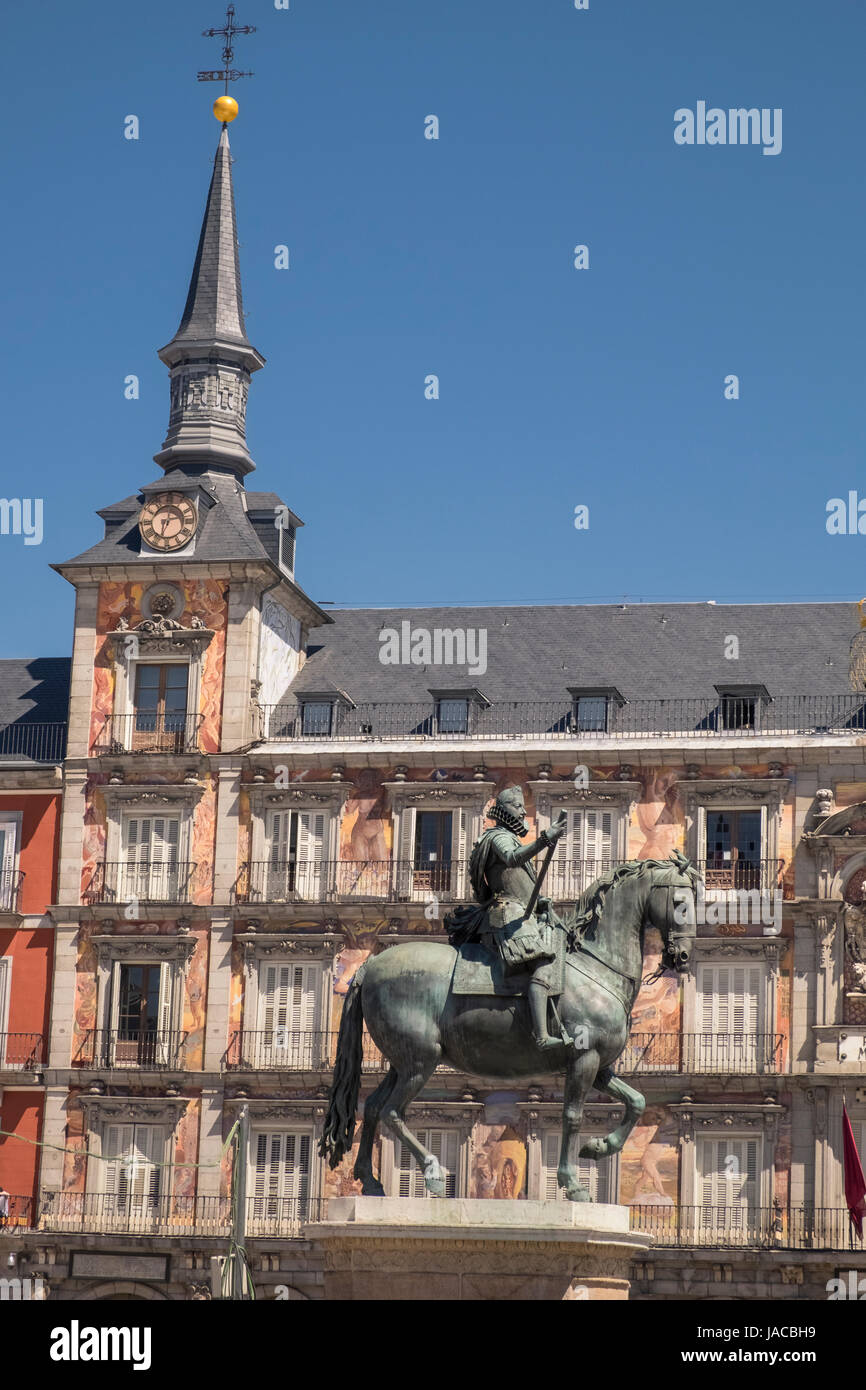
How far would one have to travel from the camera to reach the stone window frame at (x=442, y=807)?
2334 inches

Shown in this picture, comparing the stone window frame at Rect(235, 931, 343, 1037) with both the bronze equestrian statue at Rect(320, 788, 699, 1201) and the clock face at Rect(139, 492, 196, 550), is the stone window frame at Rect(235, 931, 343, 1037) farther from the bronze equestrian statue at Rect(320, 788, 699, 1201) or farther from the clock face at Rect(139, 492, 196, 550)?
the bronze equestrian statue at Rect(320, 788, 699, 1201)

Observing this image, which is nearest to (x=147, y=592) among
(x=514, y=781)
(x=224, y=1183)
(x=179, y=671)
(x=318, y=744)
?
(x=179, y=671)

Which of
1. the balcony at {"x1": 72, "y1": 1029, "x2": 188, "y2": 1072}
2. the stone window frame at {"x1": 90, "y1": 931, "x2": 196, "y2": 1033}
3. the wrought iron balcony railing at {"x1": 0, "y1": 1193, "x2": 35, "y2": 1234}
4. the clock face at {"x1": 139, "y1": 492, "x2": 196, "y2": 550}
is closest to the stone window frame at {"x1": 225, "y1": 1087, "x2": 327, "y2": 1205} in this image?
the balcony at {"x1": 72, "y1": 1029, "x2": 188, "y2": 1072}

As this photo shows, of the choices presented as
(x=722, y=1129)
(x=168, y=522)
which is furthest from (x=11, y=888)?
(x=722, y=1129)

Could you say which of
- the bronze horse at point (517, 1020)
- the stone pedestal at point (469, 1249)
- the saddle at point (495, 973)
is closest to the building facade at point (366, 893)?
the bronze horse at point (517, 1020)

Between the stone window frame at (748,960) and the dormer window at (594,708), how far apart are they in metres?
6.77

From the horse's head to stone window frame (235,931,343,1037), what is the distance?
33935mm

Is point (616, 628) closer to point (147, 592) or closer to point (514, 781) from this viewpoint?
point (514, 781)

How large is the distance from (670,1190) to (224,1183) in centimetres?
1155

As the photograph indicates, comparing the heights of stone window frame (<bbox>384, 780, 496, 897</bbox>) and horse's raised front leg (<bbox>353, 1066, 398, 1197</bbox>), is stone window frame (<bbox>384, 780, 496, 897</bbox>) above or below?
above

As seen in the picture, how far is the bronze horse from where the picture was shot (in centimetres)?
2505

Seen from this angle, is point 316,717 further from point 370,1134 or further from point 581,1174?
point 370,1134

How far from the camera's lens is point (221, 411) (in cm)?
6781

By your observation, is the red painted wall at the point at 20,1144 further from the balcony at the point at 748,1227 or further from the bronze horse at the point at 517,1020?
the bronze horse at the point at 517,1020
